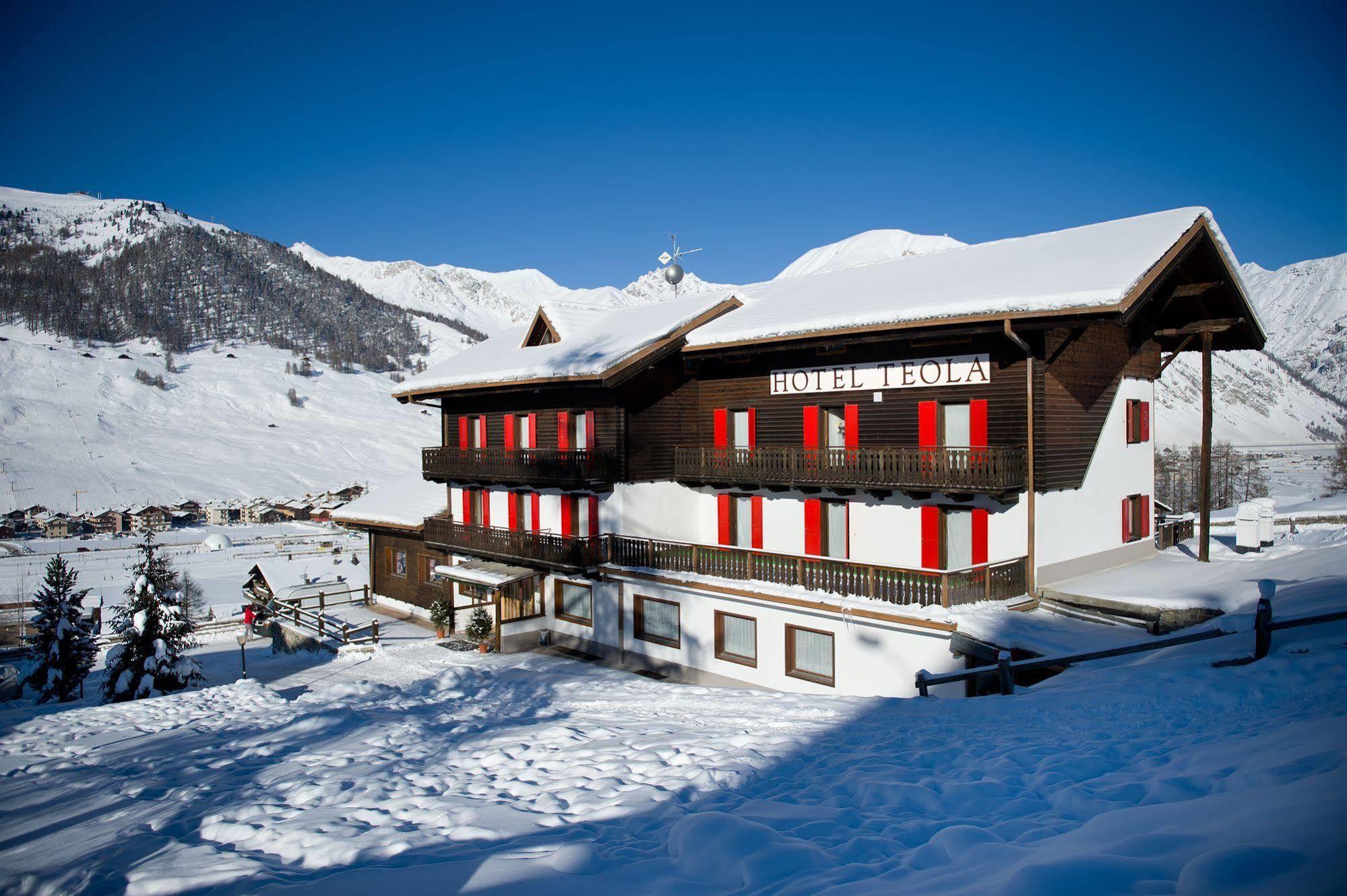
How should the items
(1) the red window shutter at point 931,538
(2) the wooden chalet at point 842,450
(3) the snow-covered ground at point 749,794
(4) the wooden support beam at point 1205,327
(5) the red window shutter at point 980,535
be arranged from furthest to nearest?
(4) the wooden support beam at point 1205,327, (1) the red window shutter at point 931,538, (5) the red window shutter at point 980,535, (2) the wooden chalet at point 842,450, (3) the snow-covered ground at point 749,794

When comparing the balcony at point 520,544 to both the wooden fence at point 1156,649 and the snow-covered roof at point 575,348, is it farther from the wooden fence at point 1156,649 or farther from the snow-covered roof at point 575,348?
the wooden fence at point 1156,649

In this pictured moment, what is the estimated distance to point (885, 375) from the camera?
1844 cm

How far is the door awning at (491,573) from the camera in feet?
76.1

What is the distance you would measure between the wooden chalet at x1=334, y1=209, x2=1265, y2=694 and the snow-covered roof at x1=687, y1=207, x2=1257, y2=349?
0.27 feet

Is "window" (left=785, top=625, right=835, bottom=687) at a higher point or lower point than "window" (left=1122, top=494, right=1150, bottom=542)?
lower

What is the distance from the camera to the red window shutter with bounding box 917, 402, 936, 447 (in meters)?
17.5

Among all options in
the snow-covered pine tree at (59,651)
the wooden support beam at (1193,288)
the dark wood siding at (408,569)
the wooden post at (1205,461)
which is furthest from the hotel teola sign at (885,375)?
the snow-covered pine tree at (59,651)

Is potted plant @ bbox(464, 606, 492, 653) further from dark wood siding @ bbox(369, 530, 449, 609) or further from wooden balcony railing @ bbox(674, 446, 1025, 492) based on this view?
wooden balcony railing @ bbox(674, 446, 1025, 492)

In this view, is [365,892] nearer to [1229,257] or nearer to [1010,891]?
[1010,891]

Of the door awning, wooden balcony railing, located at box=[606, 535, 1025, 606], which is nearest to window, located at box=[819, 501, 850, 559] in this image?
wooden balcony railing, located at box=[606, 535, 1025, 606]

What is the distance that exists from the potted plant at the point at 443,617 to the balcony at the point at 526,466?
14.6ft

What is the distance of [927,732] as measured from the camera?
9430 mm

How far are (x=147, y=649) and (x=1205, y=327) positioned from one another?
2901cm

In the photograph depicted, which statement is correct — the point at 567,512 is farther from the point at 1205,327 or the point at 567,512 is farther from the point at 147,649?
the point at 1205,327
